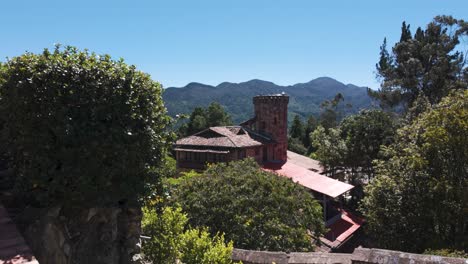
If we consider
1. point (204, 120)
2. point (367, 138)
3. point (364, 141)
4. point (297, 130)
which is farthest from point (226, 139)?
point (297, 130)

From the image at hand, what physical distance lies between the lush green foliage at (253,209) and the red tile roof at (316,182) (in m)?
7.62

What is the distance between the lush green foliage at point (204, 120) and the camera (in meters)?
54.9

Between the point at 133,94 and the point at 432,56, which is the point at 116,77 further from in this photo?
the point at 432,56

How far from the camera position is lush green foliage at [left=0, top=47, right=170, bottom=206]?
635 cm

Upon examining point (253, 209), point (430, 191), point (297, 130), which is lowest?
point (297, 130)

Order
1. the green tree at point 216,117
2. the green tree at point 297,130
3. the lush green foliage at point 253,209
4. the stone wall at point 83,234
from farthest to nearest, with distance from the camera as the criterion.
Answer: the green tree at point 297,130 < the green tree at point 216,117 < the lush green foliage at point 253,209 < the stone wall at point 83,234

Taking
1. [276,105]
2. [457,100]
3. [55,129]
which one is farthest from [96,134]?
[276,105]

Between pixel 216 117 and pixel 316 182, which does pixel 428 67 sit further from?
pixel 216 117

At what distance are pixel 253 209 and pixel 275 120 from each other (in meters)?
20.6

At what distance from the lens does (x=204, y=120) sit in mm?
55812

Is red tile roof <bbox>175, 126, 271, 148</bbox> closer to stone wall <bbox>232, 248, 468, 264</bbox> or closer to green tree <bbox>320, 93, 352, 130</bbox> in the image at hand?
stone wall <bbox>232, 248, 468, 264</bbox>

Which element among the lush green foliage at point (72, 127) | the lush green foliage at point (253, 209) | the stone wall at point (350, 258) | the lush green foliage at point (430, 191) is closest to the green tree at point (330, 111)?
the lush green foliage at point (430, 191)

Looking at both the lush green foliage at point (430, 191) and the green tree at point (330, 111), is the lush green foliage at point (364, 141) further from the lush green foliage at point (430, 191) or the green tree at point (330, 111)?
the green tree at point (330, 111)

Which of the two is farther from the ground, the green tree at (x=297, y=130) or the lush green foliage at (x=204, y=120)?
the lush green foliage at (x=204, y=120)
